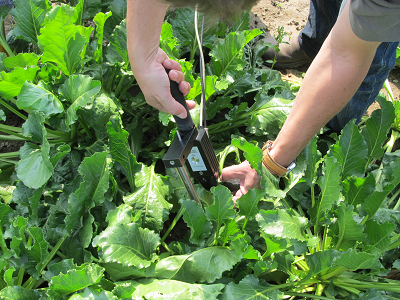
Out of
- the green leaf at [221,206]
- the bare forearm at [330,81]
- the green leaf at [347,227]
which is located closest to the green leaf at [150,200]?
the green leaf at [221,206]

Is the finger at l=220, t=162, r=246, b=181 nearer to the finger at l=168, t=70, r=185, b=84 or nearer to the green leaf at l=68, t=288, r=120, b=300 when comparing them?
the finger at l=168, t=70, r=185, b=84

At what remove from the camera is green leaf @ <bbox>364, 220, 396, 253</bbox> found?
3.85 feet

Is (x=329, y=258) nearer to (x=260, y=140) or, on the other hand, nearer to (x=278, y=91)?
(x=260, y=140)

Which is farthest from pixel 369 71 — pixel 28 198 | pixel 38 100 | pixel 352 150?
pixel 28 198

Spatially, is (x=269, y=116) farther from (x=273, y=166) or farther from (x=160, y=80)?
(x=160, y=80)

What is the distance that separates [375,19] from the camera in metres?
0.82

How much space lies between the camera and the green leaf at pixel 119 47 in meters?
1.63

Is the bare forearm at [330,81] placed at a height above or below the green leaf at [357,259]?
above

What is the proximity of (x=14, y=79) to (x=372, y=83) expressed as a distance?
1.71 m

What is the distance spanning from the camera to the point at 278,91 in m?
1.85

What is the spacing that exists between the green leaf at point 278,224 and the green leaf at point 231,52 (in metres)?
0.89

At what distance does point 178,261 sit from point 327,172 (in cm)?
66

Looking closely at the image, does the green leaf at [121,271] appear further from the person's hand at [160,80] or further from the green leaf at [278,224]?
the person's hand at [160,80]

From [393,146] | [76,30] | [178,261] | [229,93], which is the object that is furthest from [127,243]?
[393,146]
